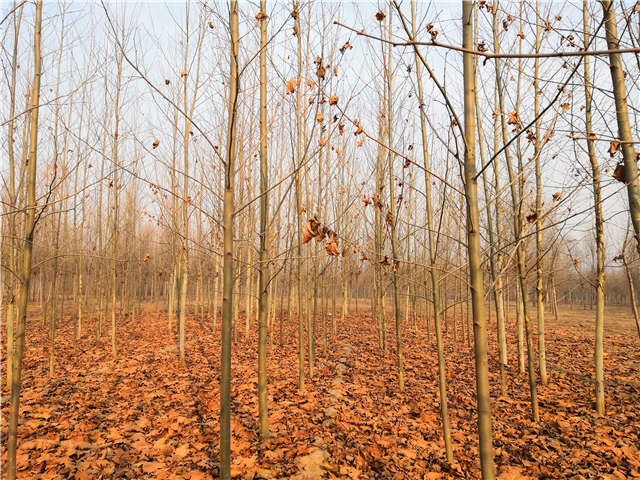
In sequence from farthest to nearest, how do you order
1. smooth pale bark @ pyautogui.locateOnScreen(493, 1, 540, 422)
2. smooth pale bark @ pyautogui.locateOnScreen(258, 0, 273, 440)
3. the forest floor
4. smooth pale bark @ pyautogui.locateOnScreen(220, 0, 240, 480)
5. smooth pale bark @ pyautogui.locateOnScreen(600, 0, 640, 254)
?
smooth pale bark @ pyautogui.locateOnScreen(493, 1, 540, 422)
smooth pale bark @ pyautogui.locateOnScreen(258, 0, 273, 440)
the forest floor
smooth pale bark @ pyautogui.locateOnScreen(600, 0, 640, 254)
smooth pale bark @ pyautogui.locateOnScreen(220, 0, 240, 480)

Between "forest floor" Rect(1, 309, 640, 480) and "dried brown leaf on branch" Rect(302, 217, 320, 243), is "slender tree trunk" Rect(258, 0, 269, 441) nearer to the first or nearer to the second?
"forest floor" Rect(1, 309, 640, 480)

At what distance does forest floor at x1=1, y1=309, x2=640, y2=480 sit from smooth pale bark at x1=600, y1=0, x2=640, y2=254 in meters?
2.34

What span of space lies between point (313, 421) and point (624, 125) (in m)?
4.22

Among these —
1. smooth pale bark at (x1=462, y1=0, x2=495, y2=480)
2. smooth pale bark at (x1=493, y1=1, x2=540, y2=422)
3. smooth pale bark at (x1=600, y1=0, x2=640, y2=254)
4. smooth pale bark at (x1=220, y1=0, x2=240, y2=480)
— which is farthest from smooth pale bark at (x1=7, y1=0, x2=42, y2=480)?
smooth pale bark at (x1=600, y1=0, x2=640, y2=254)

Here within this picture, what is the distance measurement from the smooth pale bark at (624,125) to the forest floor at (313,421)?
2343 mm

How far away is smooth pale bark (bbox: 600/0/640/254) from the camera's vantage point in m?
2.57

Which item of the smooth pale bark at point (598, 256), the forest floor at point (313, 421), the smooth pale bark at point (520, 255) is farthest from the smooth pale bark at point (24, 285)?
the smooth pale bark at point (598, 256)

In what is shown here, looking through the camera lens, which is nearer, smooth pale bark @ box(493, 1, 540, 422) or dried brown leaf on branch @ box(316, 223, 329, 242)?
dried brown leaf on branch @ box(316, 223, 329, 242)

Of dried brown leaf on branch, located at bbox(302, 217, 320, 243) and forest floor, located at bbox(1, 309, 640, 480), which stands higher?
dried brown leaf on branch, located at bbox(302, 217, 320, 243)

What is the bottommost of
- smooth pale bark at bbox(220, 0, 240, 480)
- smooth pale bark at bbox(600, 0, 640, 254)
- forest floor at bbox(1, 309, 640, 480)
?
forest floor at bbox(1, 309, 640, 480)

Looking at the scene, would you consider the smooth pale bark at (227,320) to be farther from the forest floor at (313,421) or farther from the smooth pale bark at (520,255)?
the smooth pale bark at (520,255)

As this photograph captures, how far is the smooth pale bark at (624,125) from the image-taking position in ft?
8.42

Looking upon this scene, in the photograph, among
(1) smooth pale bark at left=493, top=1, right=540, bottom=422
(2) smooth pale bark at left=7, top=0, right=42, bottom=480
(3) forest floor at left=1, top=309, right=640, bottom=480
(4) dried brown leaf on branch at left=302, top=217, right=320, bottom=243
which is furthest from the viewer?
(1) smooth pale bark at left=493, top=1, right=540, bottom=422

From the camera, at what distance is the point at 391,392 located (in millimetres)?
5086
